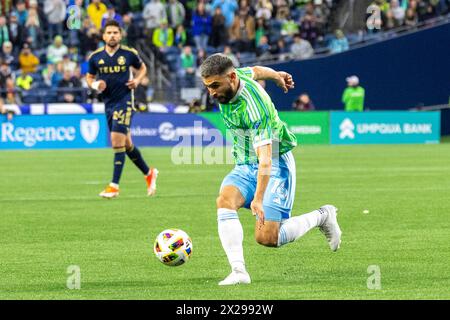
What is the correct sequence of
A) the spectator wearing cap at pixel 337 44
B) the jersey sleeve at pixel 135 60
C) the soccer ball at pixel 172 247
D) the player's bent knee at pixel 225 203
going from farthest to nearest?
the spectator wearing cap at pixel 337 44
the jersey sleeve at pixel 135 60
the soccer ball at pixel 172 247
the player's bent knee at pixel 225 203

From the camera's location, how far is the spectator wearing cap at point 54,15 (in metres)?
34.2

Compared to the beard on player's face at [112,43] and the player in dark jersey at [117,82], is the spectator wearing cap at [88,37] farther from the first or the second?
the beard on player's face at [112,43]

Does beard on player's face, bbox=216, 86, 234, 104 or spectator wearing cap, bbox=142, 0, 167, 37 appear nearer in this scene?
beard on player's face, bbox=216, 86, 234, 104

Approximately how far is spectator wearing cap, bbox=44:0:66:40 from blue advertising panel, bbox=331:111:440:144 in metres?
8.90

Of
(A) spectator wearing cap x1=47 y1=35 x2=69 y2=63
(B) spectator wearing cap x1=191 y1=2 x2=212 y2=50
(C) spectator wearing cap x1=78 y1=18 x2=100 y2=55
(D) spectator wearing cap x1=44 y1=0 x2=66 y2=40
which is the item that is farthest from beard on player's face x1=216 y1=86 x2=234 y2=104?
(B) spectator wearing cap x1=191 y1=2 x2=212 y2=50

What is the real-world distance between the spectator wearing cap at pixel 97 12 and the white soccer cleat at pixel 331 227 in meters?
24.4

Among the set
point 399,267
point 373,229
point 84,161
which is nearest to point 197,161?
point 84,161

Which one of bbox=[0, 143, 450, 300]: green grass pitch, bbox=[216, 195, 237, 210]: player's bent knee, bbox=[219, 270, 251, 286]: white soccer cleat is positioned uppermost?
bbox=[216, 195, 237, 210]: player's bent knee

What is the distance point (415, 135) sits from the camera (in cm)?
3531

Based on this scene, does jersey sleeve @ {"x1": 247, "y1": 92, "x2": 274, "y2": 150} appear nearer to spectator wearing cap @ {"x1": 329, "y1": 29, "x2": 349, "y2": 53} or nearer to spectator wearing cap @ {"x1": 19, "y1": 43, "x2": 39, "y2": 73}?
spectator wearing cap @ {"x1": 19, "y1": 43, "x2": 39, "y2": 73}

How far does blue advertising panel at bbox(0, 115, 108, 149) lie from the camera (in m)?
31.5

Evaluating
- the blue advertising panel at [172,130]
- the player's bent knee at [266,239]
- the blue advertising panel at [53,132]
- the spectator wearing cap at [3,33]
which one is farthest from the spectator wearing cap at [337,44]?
the player's bent knee at [266,239]

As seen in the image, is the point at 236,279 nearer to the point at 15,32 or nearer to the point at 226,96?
the point at 226,96
